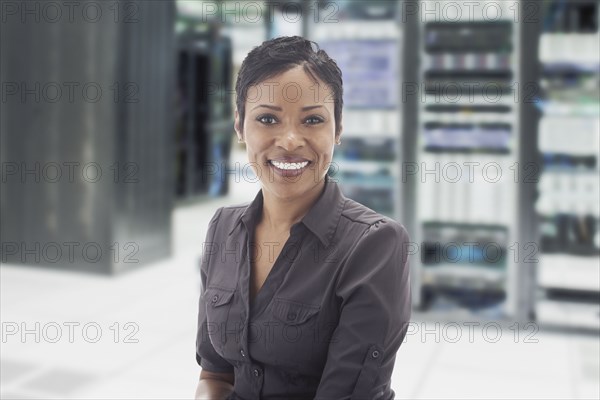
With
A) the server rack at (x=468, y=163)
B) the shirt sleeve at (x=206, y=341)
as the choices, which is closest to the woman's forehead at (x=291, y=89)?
the shirt sleeve at (x=206, y=341)

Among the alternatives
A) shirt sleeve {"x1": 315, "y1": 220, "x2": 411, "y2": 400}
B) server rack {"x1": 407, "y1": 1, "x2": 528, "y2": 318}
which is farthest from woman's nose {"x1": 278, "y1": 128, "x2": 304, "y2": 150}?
server rack {"x1": 407, "y1": 1, "x2": 528, "y2": 318}

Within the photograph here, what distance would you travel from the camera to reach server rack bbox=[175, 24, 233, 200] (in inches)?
369

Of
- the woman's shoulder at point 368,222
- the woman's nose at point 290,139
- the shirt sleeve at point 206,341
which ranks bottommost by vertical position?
the shirt sleeve at point 206,341

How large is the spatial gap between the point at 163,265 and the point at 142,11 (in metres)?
2.15

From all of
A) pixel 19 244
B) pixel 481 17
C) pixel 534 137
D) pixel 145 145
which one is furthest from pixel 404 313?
pixel 19 244

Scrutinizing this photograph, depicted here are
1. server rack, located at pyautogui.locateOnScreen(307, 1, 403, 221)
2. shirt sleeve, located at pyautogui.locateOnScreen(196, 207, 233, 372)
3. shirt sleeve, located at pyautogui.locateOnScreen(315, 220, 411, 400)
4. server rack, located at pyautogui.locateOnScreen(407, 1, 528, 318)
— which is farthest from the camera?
server rack, located at pyautogui.locateOnScreen(307, 1, 403, 221)

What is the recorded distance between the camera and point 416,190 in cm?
442

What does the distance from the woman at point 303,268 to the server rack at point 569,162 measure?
3.04m

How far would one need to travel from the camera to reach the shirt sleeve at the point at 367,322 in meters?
1.28

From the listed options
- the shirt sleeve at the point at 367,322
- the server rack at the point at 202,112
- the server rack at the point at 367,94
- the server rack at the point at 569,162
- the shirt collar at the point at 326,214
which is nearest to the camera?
the shirt sleeve at the point at 367,322

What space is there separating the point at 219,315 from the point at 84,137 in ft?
14.5

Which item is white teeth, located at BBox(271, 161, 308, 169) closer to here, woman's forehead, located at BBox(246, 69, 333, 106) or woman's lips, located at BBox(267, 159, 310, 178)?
woman's lips, located at BBox(267, 159, 310, 178)

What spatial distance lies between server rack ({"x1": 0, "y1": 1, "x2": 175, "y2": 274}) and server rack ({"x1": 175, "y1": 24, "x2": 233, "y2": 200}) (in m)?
3.41

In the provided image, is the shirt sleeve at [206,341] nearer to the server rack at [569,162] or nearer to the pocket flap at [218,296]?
the pocket flap at [218,296]
